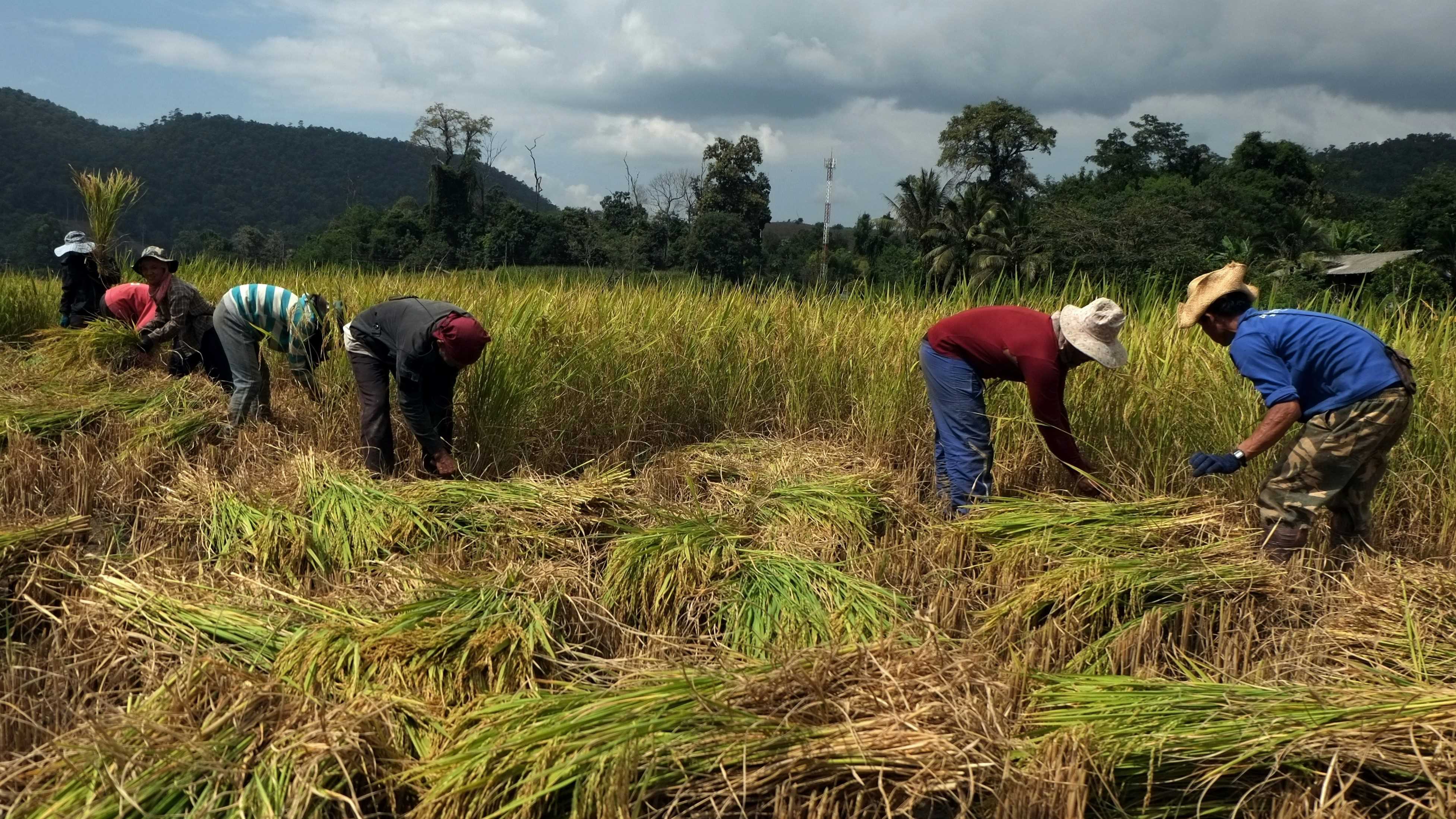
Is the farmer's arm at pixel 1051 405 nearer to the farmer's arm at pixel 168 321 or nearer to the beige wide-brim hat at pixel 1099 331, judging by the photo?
the beige wide-brim hat at pixel 1099 331

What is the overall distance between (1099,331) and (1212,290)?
1.28 ft

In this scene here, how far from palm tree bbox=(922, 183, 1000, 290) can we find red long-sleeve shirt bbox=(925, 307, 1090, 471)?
26270mm

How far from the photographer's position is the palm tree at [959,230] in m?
30.0

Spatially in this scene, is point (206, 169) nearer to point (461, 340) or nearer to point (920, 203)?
point (920, 203)

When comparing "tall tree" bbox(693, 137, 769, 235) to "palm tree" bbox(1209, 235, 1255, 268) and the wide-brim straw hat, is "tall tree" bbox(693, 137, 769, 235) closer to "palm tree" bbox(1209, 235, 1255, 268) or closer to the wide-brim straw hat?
"palm tree" bbox(1209, 235, 1255, 268)

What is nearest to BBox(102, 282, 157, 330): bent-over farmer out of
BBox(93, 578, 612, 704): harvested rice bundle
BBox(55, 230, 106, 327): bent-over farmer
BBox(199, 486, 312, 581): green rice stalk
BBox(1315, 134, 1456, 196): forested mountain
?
BBox(55, 230, 106, 327): bent-over farmer

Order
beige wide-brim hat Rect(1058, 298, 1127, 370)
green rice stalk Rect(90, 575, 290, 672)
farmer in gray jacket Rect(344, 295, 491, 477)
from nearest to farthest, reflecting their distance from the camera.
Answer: green rice stalk Rect(90, 575, 290, 672), beige wide-brim hat Rect(1058, 298, 1127, 370), farmer in gray jacket Rect(344, 295, 491, 477)

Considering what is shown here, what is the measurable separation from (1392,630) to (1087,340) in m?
1.29

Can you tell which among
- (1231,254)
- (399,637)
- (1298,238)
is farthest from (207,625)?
(1298,238)

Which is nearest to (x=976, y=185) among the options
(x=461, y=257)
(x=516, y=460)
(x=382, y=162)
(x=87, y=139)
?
(x=461, y=257)

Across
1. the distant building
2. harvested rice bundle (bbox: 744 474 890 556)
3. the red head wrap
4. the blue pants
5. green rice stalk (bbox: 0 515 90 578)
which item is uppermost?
the distant building

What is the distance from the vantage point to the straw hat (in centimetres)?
307

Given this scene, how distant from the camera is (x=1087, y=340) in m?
3.26

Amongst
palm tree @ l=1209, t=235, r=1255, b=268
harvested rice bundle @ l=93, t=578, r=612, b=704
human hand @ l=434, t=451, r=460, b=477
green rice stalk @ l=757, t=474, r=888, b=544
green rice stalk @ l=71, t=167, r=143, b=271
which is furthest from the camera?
palm tree @ l=1209, t=235, r=1255, b=268
